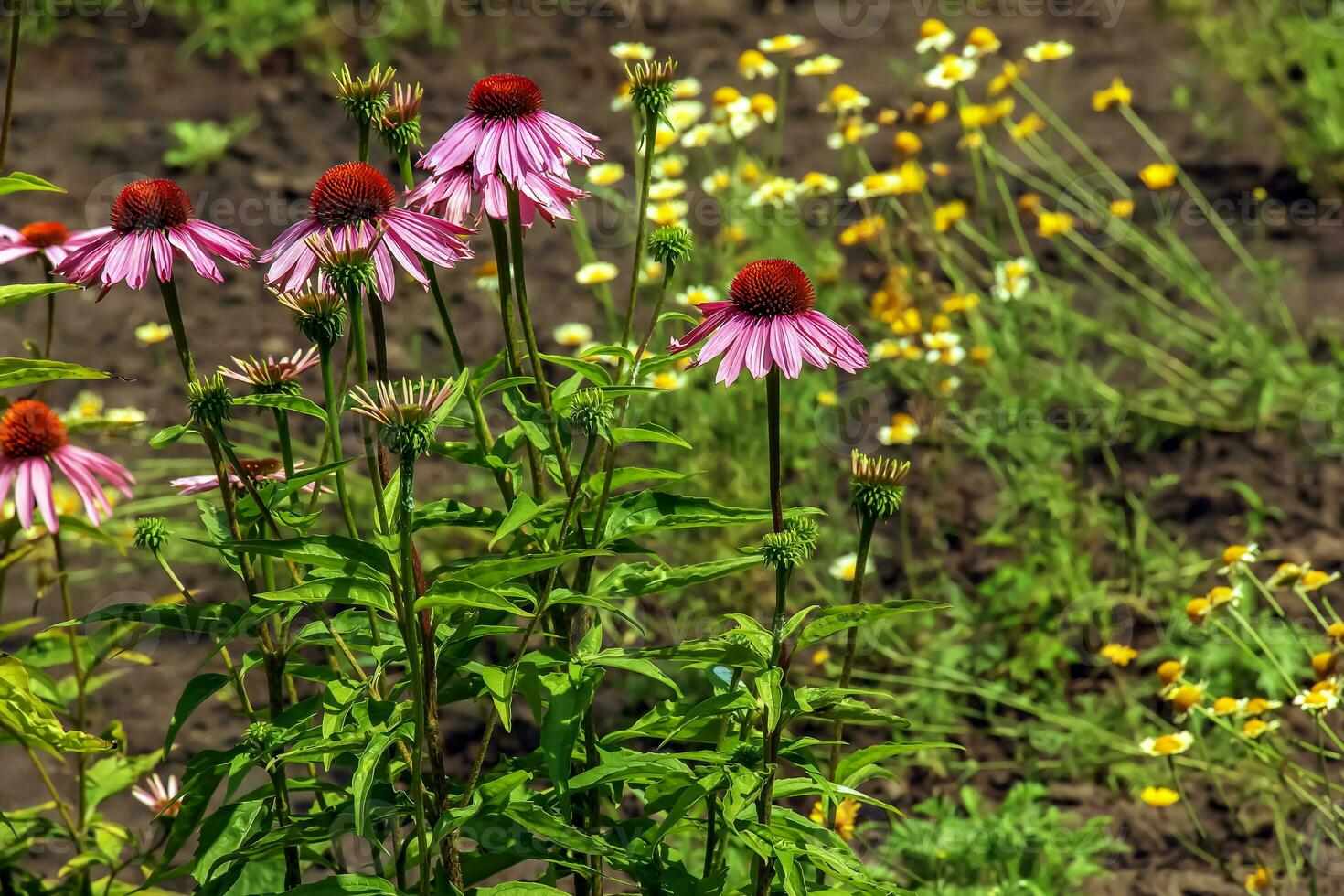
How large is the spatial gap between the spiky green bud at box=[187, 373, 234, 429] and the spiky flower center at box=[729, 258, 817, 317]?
614 millimetres

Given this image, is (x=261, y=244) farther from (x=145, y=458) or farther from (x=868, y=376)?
(x=868, y=376)

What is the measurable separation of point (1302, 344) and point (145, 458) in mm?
3339

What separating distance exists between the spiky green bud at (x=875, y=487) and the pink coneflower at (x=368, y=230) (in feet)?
1.75

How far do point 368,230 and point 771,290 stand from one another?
1.57ft

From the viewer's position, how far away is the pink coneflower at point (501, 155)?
1700 mm

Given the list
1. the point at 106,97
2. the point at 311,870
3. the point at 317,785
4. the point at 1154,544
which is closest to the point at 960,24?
the point at 1154,544

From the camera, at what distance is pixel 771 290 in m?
1.67

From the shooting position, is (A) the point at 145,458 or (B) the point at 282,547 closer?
(B) the point at 282,547

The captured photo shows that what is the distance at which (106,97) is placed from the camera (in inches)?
219
